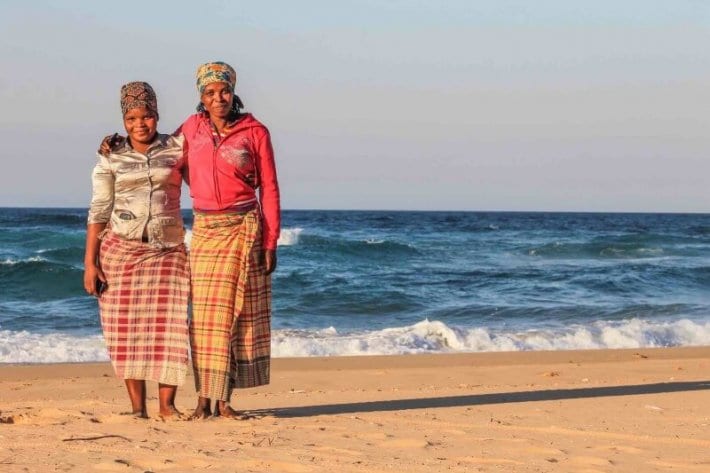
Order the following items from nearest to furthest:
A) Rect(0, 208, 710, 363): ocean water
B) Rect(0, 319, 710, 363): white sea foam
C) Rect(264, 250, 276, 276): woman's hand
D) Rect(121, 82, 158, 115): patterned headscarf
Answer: Rect(121, 82, 158, 115): patterned headscarf < Rect(264, 250, 276, 276): woman's hand < Rect(0, 319, 710, 363): white sea foam < Rect(0, 208, 710, 363): ocean water

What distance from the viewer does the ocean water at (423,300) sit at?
11.8m

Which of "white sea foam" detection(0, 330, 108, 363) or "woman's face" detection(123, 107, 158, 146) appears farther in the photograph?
"white sea foam" detection(0, 330, 108, 363)

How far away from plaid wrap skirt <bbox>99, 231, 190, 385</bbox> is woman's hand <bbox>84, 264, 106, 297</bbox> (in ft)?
0.13

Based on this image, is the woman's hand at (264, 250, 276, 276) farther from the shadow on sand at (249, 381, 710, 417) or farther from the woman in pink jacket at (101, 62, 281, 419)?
the shadow on sand at (249, 381, 710, 417)

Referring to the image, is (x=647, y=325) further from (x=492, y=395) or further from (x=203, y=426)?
(x=203, y=426)

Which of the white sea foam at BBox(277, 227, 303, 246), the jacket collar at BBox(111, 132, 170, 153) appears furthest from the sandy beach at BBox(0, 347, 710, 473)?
the white sea foam at BBox(277, 227, 303, 246)

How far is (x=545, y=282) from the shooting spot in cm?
2002

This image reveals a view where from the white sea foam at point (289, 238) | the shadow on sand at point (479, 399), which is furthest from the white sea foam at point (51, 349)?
the white sea foam at point (289, 238)

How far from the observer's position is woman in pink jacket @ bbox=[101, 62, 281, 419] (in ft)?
16.7

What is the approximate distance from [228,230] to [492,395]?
260 cm

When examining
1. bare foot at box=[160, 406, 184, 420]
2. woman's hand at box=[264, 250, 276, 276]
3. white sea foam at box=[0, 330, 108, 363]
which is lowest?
white sea foam at box=[0, 330, 108, 363]

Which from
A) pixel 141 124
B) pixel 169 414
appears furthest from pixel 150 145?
pixel 169 414

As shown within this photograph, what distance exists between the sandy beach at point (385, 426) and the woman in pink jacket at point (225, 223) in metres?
0.40

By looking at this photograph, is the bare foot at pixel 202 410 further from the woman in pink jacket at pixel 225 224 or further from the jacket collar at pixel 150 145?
the jacket collar at pixel 150 145
